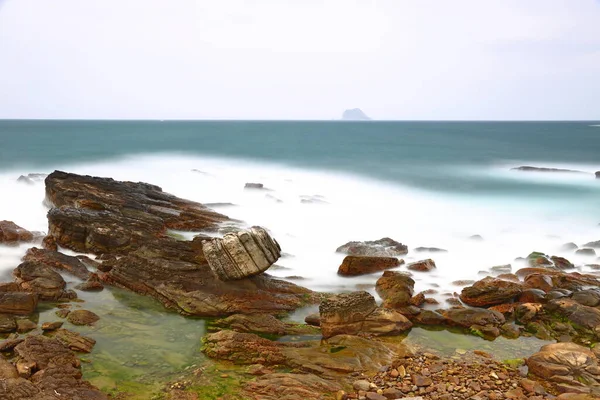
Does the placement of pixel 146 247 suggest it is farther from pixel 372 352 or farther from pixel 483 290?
pixel 483 290

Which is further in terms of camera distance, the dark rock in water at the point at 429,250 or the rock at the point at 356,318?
the dark rock in water at the point at 429,250

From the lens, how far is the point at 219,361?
1229 centimetres

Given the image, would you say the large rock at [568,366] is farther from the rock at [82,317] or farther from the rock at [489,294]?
the rock at [82,317]

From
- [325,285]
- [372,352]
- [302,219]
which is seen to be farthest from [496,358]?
[302,219]

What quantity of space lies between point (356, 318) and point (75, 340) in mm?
7791

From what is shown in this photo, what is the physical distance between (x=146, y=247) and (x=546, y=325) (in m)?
14.0

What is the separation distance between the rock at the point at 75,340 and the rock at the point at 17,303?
2.08 metres

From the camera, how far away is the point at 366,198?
38188mm

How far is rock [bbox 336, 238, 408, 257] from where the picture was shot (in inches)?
846

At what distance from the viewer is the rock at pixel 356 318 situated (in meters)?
14.0

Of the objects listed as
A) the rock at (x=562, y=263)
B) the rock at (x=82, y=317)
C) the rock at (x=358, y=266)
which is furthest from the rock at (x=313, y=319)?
the rock at (x=562, y=263)

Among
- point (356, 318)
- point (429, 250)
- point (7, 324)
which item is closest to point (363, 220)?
point (429, 250)

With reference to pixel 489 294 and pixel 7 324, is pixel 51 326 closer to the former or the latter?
pixel 7 324

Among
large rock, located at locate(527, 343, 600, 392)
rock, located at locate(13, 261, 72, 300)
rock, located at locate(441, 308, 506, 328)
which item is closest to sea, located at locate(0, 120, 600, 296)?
rock, located at locate(13, 261, 72, 300)
